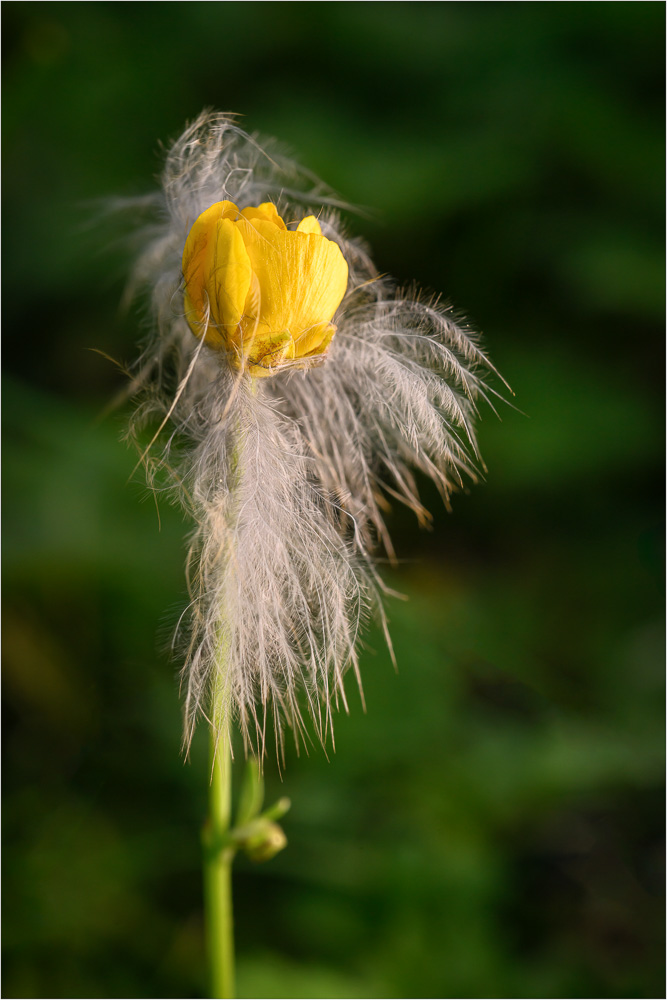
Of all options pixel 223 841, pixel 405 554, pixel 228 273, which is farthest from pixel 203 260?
pixel 405 554

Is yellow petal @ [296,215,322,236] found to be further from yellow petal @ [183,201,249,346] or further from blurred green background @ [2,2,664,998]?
blurred green background @ [2,2,664,998]

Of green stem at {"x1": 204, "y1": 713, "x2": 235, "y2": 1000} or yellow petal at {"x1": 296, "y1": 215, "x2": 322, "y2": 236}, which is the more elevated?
yellow petal at {"x1": 296, "y1": 215, "x2": 322, "y2": 236}

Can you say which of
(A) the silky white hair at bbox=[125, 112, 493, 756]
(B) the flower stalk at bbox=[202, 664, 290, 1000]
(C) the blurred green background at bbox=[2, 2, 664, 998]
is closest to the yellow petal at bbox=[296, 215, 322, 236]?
(A) the silky white hair at bbox=[125, 112, 493, 756]

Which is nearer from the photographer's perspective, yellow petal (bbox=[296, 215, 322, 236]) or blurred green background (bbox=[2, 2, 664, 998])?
yellow petal (bbox=[296, 215, 322, 236])

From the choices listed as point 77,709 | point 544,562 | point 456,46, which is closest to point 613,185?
point 456,46

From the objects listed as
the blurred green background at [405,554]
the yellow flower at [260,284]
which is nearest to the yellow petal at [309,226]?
the yellow flower at [260,284]

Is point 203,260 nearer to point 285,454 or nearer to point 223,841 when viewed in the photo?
point 285,454

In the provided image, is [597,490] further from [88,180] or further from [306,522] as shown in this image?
[88,180]
